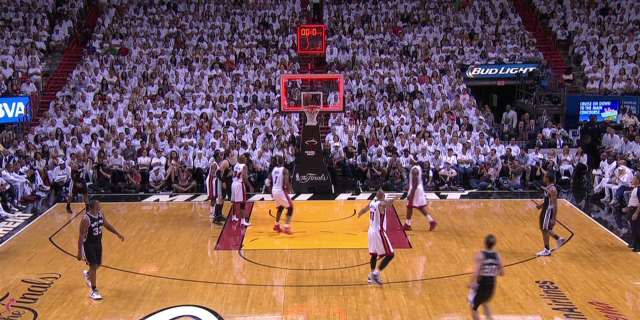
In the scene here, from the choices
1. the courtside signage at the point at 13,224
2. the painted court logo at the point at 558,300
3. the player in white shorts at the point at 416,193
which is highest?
the player in white shorts at the point at 416,193

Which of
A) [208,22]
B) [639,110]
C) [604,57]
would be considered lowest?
[639,110]

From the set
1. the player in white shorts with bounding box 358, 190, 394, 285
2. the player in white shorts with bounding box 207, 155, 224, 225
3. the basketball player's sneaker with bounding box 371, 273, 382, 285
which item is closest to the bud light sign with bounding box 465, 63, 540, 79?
the player in white shorts with bounding box 207, 155, 224, 225

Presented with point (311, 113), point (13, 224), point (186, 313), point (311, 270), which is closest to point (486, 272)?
point (311, 270)

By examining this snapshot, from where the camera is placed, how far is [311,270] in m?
11.1

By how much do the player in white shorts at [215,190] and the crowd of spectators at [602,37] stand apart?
13.9 meters

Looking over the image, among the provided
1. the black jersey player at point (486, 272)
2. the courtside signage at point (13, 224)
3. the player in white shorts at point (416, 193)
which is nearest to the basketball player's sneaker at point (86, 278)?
the courtside signage at point (13, 224)

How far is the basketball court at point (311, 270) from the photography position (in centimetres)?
945

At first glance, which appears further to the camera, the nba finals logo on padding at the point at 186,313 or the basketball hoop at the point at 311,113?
the basketball hoop at the point at 311,113

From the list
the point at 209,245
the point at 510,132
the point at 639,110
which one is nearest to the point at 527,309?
the point at 209,245

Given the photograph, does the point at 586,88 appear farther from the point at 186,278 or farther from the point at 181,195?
the point at 186,278

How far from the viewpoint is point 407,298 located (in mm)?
9797

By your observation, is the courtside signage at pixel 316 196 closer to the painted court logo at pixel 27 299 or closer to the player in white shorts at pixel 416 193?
the player in white shorts at pixel 416 193

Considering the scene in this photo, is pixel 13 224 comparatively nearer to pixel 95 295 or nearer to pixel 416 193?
pixel 95 295

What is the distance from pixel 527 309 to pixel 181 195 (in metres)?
10.2
